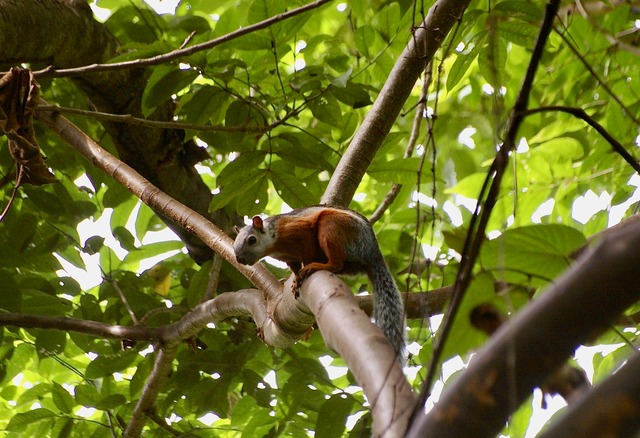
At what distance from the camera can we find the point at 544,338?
2.11 ft

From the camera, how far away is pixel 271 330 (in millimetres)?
2174

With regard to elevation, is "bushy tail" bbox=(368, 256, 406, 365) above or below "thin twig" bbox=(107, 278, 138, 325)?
below

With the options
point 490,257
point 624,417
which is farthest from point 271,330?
point 624,417

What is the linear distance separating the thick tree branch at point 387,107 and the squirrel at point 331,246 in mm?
168

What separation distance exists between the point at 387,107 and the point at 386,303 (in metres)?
0.75

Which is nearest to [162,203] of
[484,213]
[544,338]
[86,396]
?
[86,396]

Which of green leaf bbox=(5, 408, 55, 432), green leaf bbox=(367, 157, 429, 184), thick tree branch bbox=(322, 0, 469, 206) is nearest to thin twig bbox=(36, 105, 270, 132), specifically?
thick tree branch bbox=(322, 0, 469, 206)

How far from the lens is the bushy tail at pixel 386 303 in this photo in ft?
8.82

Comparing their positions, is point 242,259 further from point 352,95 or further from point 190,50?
point 352,95

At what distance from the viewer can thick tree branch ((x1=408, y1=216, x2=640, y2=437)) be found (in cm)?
64

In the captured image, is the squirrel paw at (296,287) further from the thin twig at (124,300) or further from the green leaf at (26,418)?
the green leaf at (26,418)

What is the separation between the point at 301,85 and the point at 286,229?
0.67 meters

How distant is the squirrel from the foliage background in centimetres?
15

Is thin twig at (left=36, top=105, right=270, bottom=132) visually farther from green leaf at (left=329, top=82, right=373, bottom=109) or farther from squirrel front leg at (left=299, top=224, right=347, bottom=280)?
squirrel front leg at (left=299, top=224, right=347, bottom=280)
